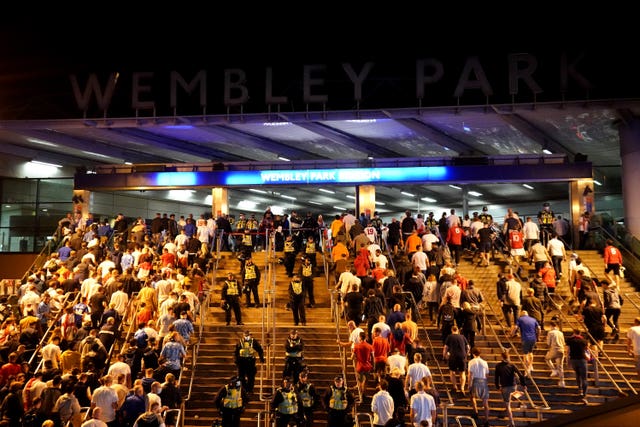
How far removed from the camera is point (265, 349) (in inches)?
663

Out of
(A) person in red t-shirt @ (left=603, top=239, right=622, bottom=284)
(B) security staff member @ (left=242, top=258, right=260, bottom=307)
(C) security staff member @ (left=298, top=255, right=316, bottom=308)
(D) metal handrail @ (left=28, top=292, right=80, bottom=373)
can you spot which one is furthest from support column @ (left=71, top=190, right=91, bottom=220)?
(A) person in red t-shirt @ (left=603, top=239, right=622, bottom=284)

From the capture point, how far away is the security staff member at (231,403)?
12.5 metres

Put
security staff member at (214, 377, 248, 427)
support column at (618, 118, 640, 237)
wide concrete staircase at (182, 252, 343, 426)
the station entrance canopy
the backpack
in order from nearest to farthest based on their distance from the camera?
security staff member at (214, 377, 248, 427), wide concrete staircase at (182, 252, 343, 426), the backpack, support column at (618, 118, 640, 237), the station entrance canopy

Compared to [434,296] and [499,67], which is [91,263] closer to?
[434,296]

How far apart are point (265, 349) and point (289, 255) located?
4549mm

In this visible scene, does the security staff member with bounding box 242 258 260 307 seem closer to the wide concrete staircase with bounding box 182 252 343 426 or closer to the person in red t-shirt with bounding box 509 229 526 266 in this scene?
the wide concrete staircase with bounding box 182 252 343 426

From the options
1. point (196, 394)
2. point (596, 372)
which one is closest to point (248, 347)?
point (196, 394)

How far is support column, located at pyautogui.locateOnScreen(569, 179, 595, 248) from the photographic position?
2644cm

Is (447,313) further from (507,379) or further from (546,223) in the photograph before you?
(546,223)

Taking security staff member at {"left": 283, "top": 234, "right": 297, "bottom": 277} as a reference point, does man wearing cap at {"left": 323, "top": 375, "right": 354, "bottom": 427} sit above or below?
below

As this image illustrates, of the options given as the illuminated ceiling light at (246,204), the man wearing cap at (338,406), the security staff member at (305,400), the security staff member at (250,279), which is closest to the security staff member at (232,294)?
the security staff member at (250,279)

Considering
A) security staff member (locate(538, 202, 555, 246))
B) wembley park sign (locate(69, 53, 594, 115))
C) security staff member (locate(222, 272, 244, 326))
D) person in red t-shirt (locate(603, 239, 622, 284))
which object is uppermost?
wembley park sign (locate(69, 53, 594, 115))

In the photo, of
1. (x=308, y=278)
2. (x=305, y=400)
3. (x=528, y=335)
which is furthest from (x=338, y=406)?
(x=308, y=278)

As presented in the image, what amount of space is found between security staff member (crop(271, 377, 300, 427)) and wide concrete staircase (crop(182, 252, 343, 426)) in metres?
0.77
